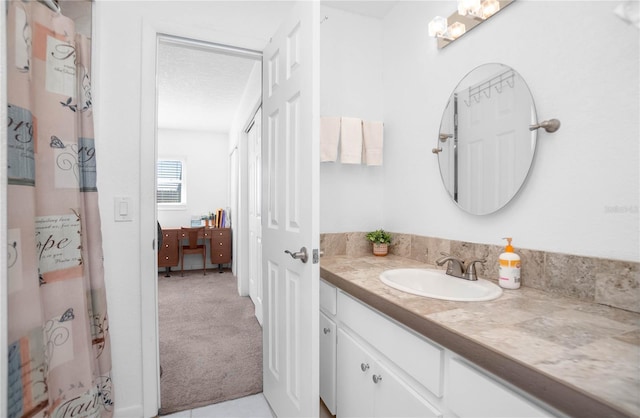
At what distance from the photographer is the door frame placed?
1.59 meters

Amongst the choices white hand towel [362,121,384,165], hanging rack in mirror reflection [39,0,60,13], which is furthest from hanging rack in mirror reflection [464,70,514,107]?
hanging rack in mirror reflection [39,0,60,13]

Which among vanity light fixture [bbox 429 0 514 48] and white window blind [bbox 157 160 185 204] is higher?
vanity light fixture [bbox 429 0 514 48]

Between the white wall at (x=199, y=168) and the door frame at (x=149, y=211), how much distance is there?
3.99 m

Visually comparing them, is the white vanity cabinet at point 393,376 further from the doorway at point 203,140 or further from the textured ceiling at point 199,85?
the textured ceiling at point 199,85

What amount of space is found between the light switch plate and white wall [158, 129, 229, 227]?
13.1 ft

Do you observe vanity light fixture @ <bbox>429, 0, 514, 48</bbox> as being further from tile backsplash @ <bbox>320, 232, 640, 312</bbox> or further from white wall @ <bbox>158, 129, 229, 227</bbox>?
white wall @ <bbox>158, 129, 229, 227</bbox>

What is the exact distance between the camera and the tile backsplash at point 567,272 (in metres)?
0.91

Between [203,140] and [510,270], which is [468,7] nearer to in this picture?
[510,270]

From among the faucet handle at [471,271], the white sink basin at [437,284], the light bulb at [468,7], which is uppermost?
the light bulb at [468,7]

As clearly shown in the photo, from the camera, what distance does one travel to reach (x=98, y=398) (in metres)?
1.27

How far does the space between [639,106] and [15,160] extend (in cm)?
178

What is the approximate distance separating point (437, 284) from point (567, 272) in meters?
0.48

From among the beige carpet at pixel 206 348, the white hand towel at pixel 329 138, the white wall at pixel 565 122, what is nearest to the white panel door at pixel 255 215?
the beige carpet at pixel 206 348

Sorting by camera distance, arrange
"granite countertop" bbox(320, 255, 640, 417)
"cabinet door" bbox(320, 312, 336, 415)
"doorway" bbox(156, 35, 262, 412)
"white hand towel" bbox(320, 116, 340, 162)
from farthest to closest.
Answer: "doorway" bbox(156, 35, 262, 412), "white hand towel" bbox(320, 116, 340, 162), "cabinet door" bbox(320, 312, 336, 415), "granite countertop" bbox(320, 255, 640, 417)
